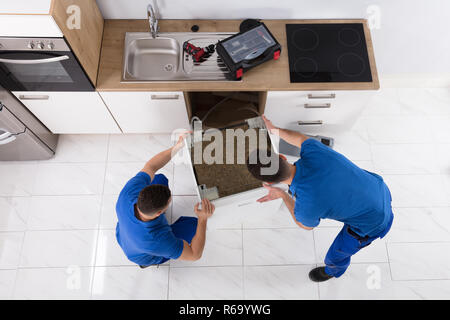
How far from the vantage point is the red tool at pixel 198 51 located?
2209 mm

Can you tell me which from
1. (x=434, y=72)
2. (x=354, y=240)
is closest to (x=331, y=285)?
(x=354, y=240)

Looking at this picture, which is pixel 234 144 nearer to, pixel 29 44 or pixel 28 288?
pixel 29 44

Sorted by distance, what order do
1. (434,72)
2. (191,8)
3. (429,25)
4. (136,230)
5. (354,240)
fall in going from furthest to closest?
(434,72)
(429,25)
(191,8)
(354,240)
(136,230)

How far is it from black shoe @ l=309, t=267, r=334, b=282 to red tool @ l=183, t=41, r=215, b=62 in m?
1.67

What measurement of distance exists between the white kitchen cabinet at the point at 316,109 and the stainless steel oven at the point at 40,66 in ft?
3.96

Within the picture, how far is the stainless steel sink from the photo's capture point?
2.20 m

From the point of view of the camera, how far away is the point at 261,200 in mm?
2139

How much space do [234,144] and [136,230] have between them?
75 cm

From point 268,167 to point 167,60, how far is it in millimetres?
1144

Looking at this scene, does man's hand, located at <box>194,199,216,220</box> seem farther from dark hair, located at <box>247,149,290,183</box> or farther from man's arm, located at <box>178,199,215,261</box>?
dark hair, located at <box>247,149,290,183</box>

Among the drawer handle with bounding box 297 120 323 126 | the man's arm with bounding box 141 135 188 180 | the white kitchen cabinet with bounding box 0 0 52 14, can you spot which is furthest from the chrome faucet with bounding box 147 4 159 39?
the drawer handle with bounding box 297 120 323 126

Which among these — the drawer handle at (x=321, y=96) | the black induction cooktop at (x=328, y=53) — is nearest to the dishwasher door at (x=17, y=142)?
the black induction cooktop at (x=328, y=53)

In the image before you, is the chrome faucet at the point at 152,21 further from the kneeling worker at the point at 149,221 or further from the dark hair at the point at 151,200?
the dark hair at the point at 151,200

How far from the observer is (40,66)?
6.45ft
